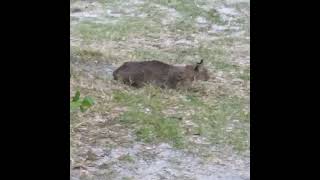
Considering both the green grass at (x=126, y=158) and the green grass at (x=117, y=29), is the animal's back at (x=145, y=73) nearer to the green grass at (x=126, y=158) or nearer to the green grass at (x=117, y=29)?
the green grass at (x=126, y=158)

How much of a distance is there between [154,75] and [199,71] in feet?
1.75

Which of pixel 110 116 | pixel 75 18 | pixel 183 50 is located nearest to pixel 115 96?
pixel 110 116

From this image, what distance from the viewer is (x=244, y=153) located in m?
4.39

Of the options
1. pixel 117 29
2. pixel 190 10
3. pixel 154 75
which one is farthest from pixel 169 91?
pixel 190 10

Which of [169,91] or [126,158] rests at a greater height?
[169,91]

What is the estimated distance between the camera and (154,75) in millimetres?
5828

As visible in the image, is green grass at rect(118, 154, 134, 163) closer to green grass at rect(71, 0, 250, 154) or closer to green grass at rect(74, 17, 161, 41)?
green grass at rect(71, 0, 250, 154)

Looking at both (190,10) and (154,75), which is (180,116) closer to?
(154,75)

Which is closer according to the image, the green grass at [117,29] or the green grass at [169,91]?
the green grass at [169,91]

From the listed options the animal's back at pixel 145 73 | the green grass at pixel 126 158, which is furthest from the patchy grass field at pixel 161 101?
the animal's back at pixel 145 73

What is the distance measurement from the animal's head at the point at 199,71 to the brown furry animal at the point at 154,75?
7cm

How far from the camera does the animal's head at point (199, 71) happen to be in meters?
6.06
